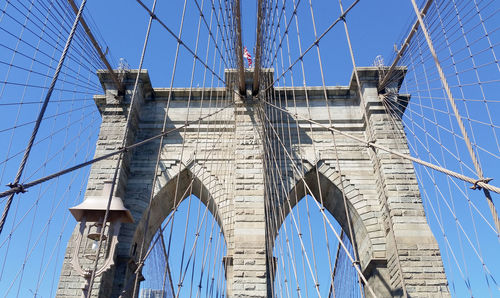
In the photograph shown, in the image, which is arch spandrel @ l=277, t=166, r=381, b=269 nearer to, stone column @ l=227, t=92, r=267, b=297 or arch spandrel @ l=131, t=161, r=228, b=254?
stone column @ l=227, t=92, r=267, b=297

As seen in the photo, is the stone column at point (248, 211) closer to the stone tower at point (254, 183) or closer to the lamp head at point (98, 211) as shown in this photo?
the stone tower at point (254, 183)

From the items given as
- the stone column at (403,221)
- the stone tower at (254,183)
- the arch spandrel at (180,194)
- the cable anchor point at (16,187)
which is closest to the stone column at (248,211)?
the stone tower at (254,183)

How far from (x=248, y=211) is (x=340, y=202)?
2.31 meters

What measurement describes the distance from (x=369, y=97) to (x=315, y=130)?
1381mm

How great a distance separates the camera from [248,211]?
8.34 m

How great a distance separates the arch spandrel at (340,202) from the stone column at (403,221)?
1.38 ft

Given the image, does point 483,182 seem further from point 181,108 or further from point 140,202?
point 181,108

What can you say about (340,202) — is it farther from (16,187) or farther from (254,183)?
(16,187)

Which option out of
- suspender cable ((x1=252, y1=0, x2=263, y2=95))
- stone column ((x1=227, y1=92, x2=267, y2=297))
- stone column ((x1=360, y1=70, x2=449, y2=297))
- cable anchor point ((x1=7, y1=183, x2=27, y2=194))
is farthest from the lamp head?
suspender cable ((x1=252, y1=0, x2=263, y2=95))

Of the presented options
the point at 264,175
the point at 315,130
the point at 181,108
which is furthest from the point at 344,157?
the point at 181,108

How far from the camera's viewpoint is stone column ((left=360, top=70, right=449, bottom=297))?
7.44 metres

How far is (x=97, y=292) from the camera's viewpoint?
24.3 feet

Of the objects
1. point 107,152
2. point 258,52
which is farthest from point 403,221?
point 107,152

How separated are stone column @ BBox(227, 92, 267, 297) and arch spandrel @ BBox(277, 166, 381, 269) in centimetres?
66
